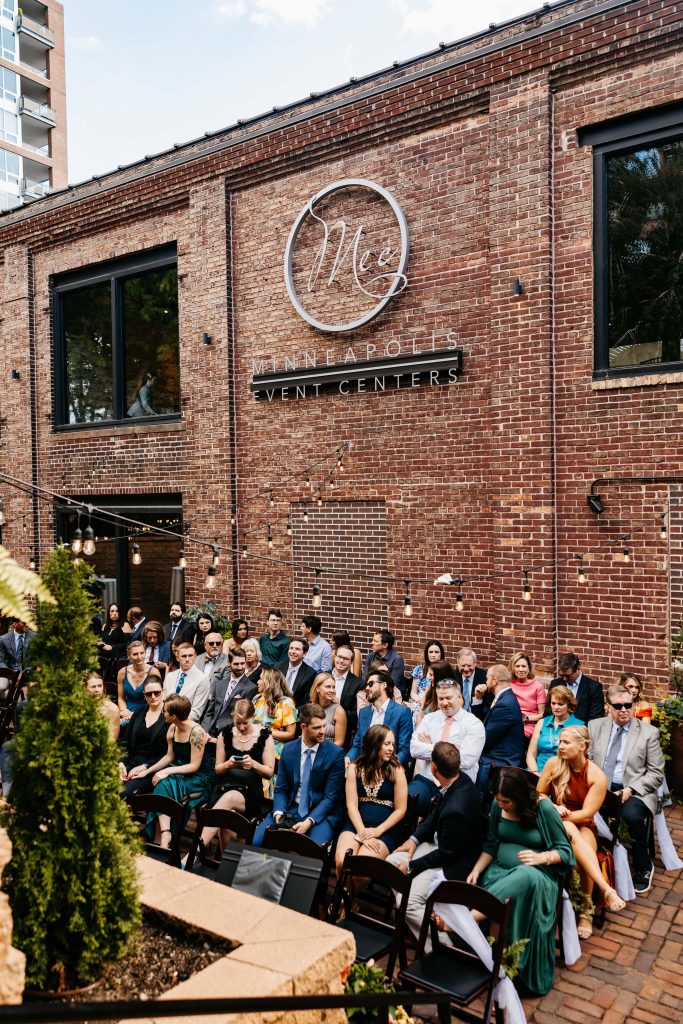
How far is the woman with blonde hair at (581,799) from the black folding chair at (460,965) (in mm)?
1249

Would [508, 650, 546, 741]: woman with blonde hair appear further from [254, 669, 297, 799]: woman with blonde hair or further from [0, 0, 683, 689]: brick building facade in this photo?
[254, 669, 297, 799]: woman with blonde hair

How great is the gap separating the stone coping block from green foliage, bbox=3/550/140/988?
0.84ft

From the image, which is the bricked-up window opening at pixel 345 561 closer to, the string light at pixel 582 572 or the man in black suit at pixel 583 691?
the string light at pixel 582 572

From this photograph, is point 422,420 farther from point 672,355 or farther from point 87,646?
point 87,646

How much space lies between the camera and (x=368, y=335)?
1052 cm

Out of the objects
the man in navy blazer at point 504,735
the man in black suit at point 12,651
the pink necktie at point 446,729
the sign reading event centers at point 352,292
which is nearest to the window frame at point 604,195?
the sign reading event centers at point 352,292

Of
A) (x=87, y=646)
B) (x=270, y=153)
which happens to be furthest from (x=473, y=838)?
(x=270, y=153)

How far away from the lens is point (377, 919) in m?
5.43

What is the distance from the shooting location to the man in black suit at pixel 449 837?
5.28 metres

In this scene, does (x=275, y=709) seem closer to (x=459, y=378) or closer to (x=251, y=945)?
(x=251, y=945)

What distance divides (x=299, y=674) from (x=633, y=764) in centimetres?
389

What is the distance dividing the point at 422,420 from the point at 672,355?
305cm

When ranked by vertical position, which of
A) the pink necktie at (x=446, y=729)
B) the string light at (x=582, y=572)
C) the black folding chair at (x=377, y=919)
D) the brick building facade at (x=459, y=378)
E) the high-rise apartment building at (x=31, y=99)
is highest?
the high-rise apartment building at (x=31, y=99)

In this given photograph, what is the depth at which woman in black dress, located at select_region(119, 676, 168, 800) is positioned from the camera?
7.31 m
